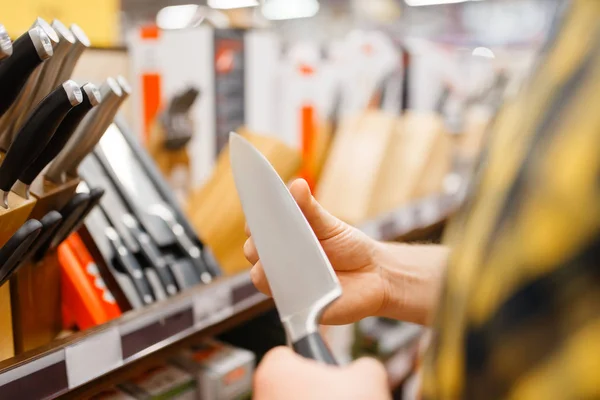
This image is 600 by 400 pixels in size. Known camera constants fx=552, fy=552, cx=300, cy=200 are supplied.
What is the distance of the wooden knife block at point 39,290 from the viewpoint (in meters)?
0.67

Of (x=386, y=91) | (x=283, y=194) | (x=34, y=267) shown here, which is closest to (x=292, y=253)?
(x=283, y=194)

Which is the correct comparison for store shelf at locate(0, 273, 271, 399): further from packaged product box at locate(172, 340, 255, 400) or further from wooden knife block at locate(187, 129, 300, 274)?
wooden knife block at locate(187, 129, 300, 274)

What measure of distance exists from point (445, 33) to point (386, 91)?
25.4 ft

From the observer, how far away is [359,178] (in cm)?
159

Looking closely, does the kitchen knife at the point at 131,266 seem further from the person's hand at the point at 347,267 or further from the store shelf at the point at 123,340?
the person's hand at the point at 347,267

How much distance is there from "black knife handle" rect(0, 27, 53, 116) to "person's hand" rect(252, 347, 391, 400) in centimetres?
37

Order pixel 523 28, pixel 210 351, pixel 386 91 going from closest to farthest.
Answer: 1. pixel 210 351
2. pixel 386 91
3. pixel 523 28

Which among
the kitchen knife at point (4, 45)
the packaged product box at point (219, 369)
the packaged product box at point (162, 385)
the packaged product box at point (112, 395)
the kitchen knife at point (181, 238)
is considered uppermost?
the kitchen knife at point (4, 45)

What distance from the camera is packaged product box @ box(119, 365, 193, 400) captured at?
801 millimetres

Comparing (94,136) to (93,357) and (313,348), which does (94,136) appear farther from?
(313,348)

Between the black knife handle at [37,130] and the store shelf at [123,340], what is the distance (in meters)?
0.19

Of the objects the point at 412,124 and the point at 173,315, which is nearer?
the point at 173,315

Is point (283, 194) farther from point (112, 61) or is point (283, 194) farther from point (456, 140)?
point (456, 140)

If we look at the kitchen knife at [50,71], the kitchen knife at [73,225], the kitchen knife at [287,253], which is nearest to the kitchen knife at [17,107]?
the kitchen knife at [50,71]
